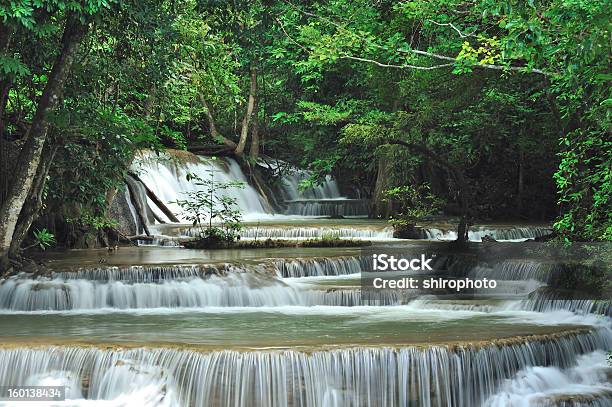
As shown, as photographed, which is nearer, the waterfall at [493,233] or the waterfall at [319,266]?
the waterfall at [319,266]

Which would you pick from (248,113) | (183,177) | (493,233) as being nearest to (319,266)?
(493,233)

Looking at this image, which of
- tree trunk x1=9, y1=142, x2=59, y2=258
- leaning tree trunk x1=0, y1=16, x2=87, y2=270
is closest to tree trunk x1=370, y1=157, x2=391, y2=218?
tree trunk x1=9, y1=142, x2=59, y2=258

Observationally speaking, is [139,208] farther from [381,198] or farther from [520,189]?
[520,189]

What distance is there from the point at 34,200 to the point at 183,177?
36.4 ft

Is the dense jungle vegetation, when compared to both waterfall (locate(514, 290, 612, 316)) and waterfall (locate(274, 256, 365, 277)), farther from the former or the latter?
waterfall (locate(274, 256, 365, 277))

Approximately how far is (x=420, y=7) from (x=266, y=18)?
241 cm

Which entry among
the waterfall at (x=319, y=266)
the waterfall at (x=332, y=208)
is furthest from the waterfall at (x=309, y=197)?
the waterfall at (x=319, y=266)

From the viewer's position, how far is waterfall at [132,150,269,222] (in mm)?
22078

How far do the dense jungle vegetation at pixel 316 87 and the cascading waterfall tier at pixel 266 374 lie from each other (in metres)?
2.46

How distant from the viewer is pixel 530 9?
798 cm

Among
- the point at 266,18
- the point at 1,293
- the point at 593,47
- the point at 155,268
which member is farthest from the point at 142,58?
the point at 593,47

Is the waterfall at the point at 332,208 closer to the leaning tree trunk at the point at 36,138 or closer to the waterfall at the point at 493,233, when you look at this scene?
the waterfall at the point at 493,233

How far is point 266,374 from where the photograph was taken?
8.34 m

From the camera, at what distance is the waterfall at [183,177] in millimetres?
22078
